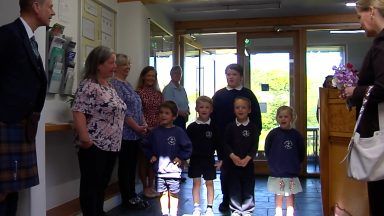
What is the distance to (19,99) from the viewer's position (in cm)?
172

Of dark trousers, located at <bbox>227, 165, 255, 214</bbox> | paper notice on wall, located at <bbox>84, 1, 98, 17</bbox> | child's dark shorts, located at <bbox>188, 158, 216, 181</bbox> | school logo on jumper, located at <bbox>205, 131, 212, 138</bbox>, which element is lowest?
dark trousers, located at <bbox>227, 165, 255, 214</bbox>

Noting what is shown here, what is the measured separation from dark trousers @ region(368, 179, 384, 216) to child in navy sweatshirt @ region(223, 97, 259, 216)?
1.31 meters

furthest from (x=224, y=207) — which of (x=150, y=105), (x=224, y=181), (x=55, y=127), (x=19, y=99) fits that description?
(x=19, y=99)

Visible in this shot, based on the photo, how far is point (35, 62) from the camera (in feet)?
5.83

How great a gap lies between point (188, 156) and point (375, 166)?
1.57m

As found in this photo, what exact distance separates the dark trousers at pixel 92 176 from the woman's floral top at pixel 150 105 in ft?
4.18

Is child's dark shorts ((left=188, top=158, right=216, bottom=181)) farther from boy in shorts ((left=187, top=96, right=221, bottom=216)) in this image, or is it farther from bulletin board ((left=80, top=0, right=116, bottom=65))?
bulletin board ((left=80, top=0, right=116, bottom=65))

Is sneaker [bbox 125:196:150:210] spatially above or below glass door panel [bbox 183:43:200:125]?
below

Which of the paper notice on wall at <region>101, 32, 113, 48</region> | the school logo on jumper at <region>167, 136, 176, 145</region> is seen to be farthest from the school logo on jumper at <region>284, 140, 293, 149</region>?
the paper notice on wall at <region>101, 32, 113, 48</region>

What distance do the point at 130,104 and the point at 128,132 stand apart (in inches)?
11.4

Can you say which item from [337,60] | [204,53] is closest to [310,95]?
[337,60]

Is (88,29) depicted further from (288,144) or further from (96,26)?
(288,144)

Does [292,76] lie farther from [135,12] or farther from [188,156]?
[188,156]

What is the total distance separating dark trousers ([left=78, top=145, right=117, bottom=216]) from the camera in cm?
262
